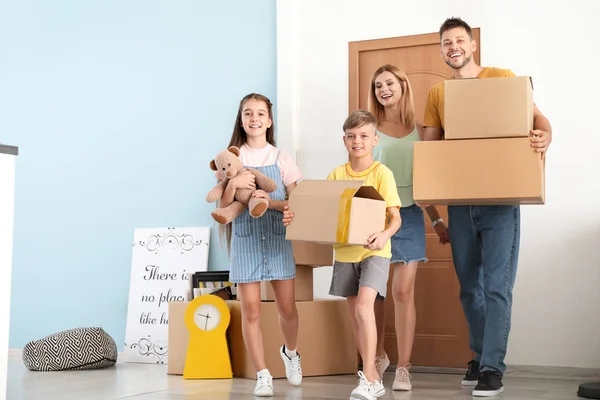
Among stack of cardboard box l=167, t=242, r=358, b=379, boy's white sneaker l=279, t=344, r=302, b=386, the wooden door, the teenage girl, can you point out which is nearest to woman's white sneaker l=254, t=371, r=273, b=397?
the teenage girl

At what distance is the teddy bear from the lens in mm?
2842

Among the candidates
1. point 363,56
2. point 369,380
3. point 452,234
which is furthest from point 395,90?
point 369,380

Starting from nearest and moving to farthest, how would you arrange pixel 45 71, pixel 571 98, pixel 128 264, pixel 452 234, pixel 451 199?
pixel 451 199 < pixel 452 234 < pixel 571 98 < pixel 128 264 < pixel 45 71

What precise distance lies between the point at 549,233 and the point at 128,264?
2.40 metres


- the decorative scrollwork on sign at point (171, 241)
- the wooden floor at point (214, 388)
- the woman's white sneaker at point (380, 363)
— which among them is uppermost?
the decorative scrollwork on sign at point (171, 241)

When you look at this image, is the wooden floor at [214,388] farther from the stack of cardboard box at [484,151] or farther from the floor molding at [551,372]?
the stack of cardboard box at [484,151]

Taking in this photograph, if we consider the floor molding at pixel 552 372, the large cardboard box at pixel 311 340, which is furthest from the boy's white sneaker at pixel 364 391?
the floor molding at pixel 552 372

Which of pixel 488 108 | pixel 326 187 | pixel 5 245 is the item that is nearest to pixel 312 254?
pixel 326 187

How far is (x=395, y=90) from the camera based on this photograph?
3.13 metres

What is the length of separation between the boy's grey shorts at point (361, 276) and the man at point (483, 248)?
1.23 feet

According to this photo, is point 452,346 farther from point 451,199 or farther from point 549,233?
point 451,199

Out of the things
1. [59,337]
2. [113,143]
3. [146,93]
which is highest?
[146,93]

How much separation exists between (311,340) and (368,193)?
1.08m

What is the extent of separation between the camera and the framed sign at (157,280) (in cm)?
427
